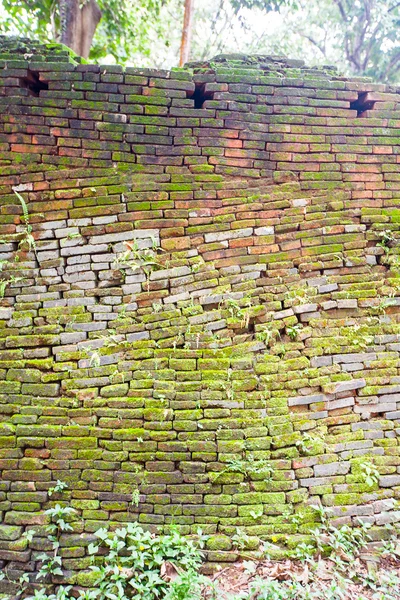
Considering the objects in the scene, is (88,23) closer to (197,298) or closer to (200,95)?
(200,95)

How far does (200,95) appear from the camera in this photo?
3385mm

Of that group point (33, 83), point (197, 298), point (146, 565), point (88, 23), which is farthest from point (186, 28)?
point (146, 565)

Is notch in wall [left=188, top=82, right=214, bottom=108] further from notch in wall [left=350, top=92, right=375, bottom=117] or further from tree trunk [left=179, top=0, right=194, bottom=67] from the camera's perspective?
tree trunk [left=179, top=0, right=194, bottom=67]

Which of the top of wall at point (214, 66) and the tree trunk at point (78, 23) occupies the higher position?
the tree trunk at point (78, 23)

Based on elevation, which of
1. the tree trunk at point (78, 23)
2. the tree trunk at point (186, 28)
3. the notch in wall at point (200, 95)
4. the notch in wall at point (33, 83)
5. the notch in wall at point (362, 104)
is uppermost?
the tree trunk at point (186, 28)

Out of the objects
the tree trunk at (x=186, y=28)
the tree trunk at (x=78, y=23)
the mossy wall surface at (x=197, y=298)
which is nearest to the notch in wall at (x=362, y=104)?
the mossy wall surface at (x=197, y=298)

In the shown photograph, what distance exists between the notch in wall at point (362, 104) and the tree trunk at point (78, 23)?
3460 mm

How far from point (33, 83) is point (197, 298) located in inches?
86.2

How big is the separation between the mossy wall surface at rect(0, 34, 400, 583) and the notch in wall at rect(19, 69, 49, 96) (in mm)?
19

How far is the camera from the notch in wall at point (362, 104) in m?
3.49

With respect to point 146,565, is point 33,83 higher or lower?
higher

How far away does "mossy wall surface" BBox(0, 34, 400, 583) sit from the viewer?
2857mm

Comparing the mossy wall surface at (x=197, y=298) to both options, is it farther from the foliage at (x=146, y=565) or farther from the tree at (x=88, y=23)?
the tree at (x=88, y=23)

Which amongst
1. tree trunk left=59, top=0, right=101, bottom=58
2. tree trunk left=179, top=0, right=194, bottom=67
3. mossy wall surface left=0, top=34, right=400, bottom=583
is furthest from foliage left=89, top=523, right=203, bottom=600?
tree trunk left=179, top=0, right=194, bottom=67
